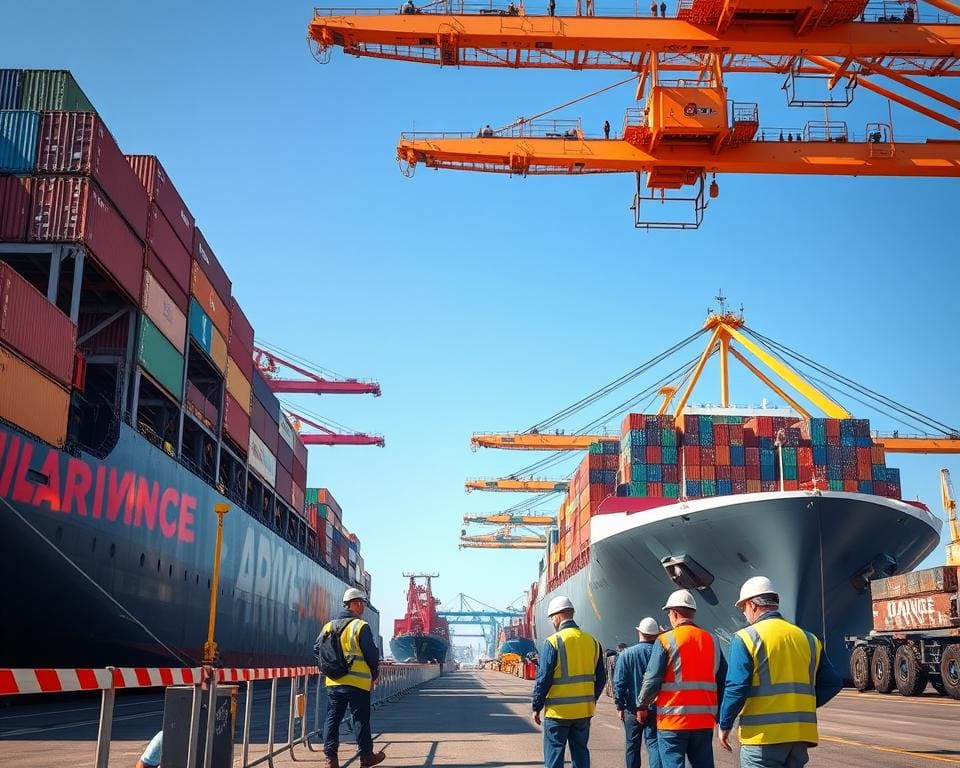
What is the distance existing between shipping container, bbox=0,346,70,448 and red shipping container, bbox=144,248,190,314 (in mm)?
5437

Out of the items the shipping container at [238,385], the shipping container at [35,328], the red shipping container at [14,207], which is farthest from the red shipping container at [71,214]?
the shipping container at [238,385]

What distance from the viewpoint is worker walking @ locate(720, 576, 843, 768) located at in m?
5.25

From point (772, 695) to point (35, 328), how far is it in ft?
44.6

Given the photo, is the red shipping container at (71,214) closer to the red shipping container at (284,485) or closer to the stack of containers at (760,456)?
the red shipping container at (284,485)

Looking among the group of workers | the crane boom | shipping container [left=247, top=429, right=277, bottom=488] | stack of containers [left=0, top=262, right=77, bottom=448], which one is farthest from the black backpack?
the crane boom

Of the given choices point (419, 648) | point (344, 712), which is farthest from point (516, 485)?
point (344, 712)

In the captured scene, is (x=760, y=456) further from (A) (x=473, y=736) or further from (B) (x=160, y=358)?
(A) (x=473, y=736)

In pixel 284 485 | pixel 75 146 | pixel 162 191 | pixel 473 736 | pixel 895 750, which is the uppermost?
pixel 162 191

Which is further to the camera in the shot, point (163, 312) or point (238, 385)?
point (238, 385)

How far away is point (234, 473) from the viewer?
3012 centimetres

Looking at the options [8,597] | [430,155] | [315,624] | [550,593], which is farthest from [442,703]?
[550,593]

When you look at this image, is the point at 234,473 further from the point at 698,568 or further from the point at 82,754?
the point at 82,754

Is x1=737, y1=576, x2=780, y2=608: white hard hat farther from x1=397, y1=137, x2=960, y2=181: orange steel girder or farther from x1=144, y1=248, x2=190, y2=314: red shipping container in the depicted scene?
x1=144, y1=248, x2=190, y2=314: red shipping container

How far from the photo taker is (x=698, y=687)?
6363 millimetres
